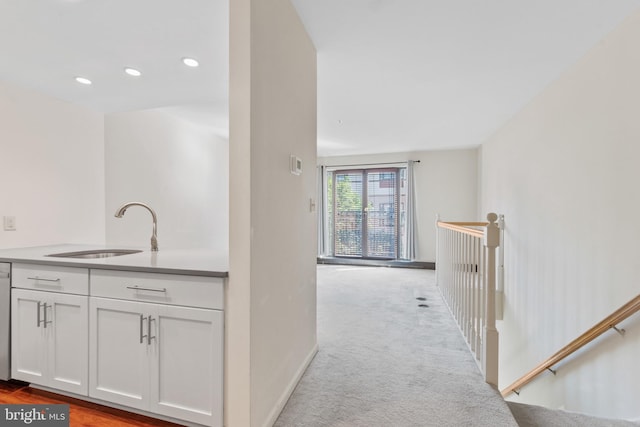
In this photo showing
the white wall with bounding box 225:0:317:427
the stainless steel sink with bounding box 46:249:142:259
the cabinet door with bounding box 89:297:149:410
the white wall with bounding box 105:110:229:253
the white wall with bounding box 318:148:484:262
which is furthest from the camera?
the white wall with bounding box 318:148:484:262

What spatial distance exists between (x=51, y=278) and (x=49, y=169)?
1411mm

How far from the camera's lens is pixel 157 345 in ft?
4.74

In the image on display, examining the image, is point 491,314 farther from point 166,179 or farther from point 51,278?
point 166,179

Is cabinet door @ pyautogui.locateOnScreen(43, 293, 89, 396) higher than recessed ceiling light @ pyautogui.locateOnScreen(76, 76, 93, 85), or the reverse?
recessed ceiling light @ pyautogui.locateOnScreen(76, 76, 93, 85)

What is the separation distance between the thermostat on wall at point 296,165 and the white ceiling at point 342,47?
875 millimetres

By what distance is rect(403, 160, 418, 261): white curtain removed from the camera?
579 centimetres

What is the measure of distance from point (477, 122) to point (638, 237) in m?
2.66

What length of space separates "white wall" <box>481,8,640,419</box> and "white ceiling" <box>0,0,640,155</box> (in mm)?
296

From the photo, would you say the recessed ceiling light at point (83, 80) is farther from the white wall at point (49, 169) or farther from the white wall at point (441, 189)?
the white wall at point (441, 189)

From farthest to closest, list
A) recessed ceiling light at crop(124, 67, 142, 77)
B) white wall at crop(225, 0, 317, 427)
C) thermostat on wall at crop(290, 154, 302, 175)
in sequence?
recessed ceiling light at crop(124, 67, 142, 77)
thermostat on wall at crop(290, 154, 302, 175)
white wall at crop(225, 0, 317, 427)

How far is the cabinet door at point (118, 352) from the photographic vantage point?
4.84 feet

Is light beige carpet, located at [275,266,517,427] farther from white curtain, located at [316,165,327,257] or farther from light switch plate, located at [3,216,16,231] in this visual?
white curtain, located at [316,165,327,257]

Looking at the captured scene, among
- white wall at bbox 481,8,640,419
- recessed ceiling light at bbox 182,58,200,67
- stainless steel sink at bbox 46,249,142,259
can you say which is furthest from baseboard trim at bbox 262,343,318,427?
recessed ceiling light at bbox 182,58,200,67

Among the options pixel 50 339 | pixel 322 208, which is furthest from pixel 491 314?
pixel 322 208
